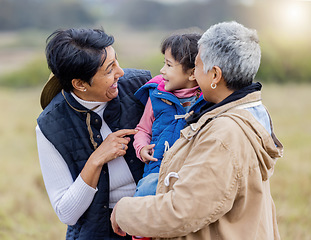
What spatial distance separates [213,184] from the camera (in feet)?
4.34

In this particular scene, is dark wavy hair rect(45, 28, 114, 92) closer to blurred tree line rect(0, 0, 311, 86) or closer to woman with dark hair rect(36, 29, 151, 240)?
woman with dark hair rect(36, 29, 151, 240)

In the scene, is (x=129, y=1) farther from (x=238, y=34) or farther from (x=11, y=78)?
(x=238, y=34)

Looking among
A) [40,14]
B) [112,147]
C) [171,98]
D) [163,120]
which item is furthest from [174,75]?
[40,14]

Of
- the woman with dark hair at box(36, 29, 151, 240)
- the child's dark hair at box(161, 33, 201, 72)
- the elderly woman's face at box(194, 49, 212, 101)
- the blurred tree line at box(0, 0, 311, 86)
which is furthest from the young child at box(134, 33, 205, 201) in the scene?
the blurred tree line at box(0, 0, 311, 86)

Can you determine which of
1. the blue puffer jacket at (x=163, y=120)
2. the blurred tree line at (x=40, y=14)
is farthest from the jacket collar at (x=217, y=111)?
the blurred tree line at (x=40, y=14)

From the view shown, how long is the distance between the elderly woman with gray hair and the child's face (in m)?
0.33

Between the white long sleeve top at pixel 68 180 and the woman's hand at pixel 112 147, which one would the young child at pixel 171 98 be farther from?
the white long sleeve top at pixel 68 180

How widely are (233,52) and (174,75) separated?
47 cm

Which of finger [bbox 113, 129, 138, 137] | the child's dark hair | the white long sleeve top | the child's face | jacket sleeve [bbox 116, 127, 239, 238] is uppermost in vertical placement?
the child's dark hair

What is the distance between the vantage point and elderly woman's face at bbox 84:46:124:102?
1840 millimetres

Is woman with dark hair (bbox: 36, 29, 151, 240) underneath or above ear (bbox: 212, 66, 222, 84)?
underneath

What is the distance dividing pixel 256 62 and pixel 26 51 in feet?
52.5

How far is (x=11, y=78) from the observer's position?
13.4 m

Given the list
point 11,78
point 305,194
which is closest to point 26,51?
point 11,78
